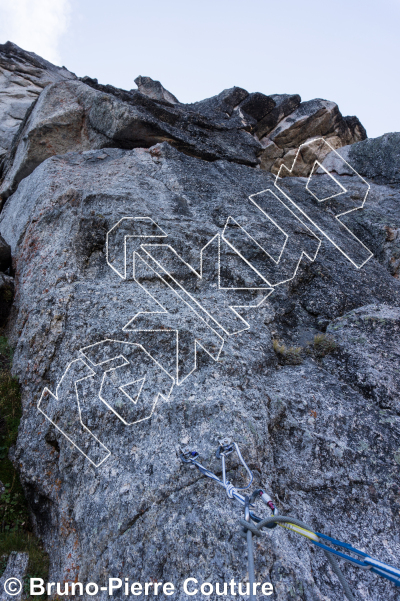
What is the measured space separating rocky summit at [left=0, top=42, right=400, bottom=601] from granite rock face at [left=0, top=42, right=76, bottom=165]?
9.96 m

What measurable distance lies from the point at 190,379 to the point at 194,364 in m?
0.26

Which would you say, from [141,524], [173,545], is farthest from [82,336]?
[173,545]

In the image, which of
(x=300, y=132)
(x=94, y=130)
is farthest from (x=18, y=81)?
(x=300, y=132)

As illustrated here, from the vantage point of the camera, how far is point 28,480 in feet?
16.0

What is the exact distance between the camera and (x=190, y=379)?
4.84 m

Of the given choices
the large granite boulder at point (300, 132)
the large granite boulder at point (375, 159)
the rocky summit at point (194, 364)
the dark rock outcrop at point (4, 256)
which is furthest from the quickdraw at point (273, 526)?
the large granite boulder at point (300, 132)

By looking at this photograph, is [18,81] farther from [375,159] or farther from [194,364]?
[194,364]

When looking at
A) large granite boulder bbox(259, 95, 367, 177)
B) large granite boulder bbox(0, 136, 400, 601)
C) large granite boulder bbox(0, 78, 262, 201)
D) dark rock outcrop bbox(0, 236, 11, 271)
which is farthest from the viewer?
large granite boulder bbox(259, 95, 367, 177)

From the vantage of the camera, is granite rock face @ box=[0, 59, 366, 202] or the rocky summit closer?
the rocky summit

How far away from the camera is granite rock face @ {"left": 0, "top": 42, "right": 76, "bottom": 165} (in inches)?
695

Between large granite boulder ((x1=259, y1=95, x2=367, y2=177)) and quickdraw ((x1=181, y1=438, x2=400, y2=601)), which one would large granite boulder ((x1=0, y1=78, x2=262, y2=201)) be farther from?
quickdraw ((x1=181, y1=438, x2=400, y2=601))

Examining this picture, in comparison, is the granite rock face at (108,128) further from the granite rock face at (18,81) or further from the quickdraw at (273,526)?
the quickdraw at (273,526)

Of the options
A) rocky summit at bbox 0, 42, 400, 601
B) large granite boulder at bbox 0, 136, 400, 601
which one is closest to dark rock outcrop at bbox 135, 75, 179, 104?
rocky summit at bbox 0, 42, 400, 601

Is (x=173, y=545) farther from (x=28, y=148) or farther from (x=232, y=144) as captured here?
(x=232, y=144)
